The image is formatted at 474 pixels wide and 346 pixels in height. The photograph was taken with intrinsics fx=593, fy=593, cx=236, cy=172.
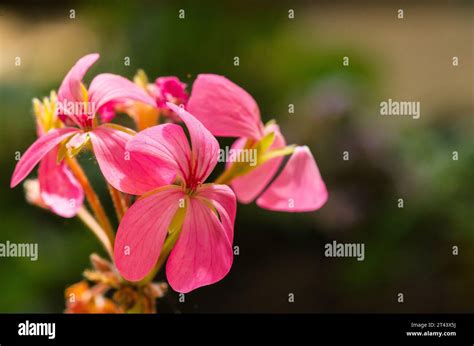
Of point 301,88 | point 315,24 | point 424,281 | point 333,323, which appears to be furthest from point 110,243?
point 315,24

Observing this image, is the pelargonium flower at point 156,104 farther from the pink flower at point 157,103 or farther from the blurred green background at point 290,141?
the blurred green background at point 290,141

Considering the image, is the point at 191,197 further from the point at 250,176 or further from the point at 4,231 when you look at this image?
the point at 4,231

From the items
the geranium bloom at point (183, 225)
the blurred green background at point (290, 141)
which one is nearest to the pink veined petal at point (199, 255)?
the geranium bloom at point (183, 225)

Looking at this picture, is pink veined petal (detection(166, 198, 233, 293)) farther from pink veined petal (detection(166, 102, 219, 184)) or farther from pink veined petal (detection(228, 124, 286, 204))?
pink veined petal (detection(228, 124, 286, 204))

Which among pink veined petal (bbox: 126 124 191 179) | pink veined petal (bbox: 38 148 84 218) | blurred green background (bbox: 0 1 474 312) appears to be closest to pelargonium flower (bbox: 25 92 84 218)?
pink veined petal (bbox: 38 148 84 218)

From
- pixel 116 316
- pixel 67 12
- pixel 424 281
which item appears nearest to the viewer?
pixel 116 316

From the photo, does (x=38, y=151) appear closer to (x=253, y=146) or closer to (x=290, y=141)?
(x=253, y=146)

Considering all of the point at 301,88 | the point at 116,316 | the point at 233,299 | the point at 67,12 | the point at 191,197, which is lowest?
the point at 233,299

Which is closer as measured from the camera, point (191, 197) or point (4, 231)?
point (191, 197)
